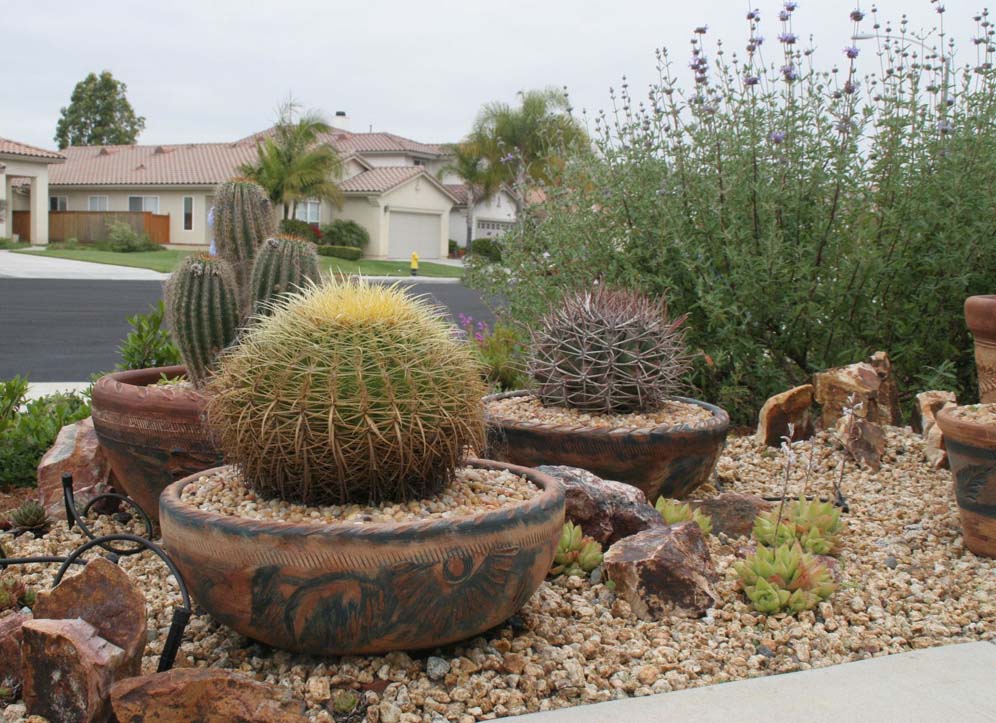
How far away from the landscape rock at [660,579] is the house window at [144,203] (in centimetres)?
4732

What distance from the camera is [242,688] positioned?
117 inches

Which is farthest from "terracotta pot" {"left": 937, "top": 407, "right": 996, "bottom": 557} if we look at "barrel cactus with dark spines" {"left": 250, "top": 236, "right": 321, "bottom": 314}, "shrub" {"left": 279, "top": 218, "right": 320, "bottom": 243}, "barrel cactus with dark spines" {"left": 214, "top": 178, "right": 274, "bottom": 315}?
"shrub" {"left": 279, "top": 218, "right": 320, "bottom": 243}

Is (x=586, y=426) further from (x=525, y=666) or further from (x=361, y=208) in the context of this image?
(x=361, y=208)

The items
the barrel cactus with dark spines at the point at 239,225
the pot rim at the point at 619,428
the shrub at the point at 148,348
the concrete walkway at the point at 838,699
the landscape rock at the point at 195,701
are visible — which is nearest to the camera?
the landscape rock at the point at 195,701

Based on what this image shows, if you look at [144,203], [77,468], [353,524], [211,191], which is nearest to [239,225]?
[77,468]

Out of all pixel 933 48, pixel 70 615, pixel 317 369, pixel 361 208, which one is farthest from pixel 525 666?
pixel 361 208

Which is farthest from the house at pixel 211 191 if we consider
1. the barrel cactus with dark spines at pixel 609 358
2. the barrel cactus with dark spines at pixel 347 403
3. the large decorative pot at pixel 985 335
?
the barrel cactus with dark spines at pixel 347 403

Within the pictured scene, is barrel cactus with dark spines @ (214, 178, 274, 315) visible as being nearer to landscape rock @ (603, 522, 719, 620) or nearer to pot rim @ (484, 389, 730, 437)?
pot rim @ (484, 389, 730, 437)

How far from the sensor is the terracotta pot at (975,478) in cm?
459

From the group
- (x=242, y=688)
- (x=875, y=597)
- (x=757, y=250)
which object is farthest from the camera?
(x=757, y=250)

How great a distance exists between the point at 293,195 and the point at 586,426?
124 ft

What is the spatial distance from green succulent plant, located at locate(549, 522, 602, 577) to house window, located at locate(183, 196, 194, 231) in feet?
150

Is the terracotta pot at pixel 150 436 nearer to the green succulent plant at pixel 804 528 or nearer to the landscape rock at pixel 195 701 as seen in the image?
the landscape rock at pixel 195 701

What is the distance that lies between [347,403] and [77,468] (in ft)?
8.78
